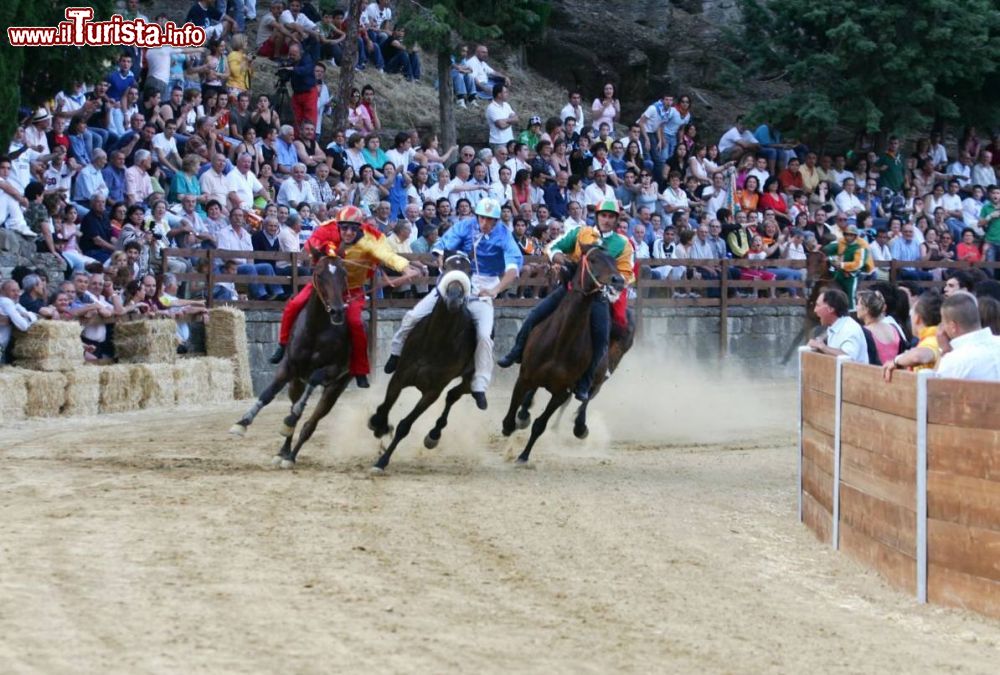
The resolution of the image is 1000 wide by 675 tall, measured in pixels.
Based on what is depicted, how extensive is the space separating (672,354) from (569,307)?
1385 centimetres

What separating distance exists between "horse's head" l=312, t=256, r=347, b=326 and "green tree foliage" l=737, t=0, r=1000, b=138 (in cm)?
2166

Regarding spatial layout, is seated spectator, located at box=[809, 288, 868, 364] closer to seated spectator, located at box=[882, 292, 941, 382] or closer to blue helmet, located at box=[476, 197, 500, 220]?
seated spectator, located at box=[882, 292, 941, 382]

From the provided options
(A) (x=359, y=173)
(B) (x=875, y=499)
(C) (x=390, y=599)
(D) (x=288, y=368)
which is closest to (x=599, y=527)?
(B) (x=875, y=499)

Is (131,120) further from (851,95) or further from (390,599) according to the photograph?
(851,95)

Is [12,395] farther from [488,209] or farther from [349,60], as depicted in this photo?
[349,60]

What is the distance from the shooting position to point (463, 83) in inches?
1235

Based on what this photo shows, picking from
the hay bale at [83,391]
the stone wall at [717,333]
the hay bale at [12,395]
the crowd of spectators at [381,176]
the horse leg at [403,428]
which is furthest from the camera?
the stone wall at [717,333]

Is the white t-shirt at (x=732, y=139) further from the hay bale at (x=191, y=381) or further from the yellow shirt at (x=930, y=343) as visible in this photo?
the yellow shirt at (x=930, y=343)

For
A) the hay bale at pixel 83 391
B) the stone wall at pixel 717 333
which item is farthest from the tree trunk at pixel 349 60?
the hay bale at pixel 83 391

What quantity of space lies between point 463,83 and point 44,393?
1576cm

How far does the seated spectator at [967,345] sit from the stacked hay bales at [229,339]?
538 inches

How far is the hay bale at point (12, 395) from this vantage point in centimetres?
1664

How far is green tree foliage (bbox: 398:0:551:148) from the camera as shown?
2872 cm

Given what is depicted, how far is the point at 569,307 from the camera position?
14.3 meters
